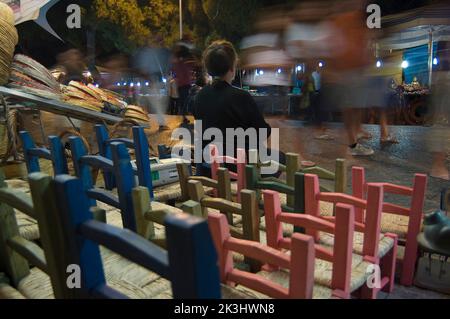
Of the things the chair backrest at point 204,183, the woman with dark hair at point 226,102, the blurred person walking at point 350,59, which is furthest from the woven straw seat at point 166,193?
the blurred person walking at point 350,59

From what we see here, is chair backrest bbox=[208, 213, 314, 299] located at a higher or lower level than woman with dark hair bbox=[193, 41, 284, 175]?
lower

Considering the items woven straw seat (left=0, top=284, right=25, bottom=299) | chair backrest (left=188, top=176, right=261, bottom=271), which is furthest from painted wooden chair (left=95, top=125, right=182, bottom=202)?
woven straw seat (left=0, top=284, right=25, bottom=299)

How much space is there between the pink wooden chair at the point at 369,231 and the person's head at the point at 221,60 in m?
1.46

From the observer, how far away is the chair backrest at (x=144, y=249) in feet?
2.22

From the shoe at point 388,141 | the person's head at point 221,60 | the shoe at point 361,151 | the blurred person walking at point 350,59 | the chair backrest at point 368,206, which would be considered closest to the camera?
the chair backrest at point 368,206

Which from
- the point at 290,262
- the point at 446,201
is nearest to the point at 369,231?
the point at 290,262

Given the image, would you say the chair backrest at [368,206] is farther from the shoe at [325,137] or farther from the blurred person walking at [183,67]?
the blurred person walking at [183,67]

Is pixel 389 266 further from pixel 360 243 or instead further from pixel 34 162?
pixel 34 162

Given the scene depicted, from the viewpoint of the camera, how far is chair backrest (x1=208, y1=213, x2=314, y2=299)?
100 centimetres

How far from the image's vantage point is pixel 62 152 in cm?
200

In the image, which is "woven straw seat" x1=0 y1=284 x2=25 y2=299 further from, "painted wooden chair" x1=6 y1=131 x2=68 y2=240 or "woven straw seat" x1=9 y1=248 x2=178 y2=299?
"painted wooden chair" x1=6 y1=131 x2=68 y2=240

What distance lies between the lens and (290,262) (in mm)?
1018
